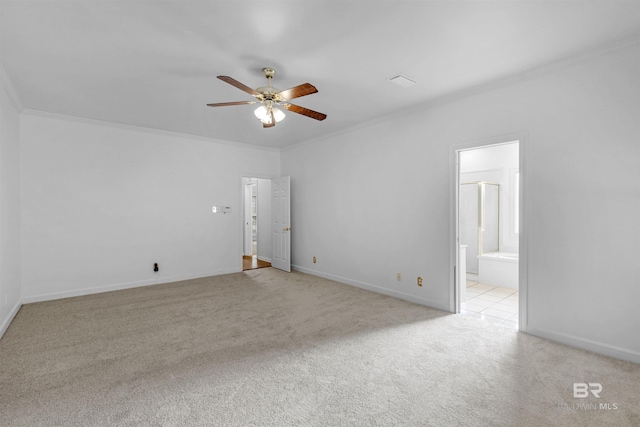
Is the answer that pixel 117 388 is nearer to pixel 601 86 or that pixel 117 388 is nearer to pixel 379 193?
pixel 379 193

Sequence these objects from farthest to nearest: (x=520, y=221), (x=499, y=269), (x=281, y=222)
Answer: (x=281, y=222), (x=499, y=269), (x=520, y=221)

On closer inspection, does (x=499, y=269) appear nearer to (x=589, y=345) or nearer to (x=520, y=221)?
(x=520, y=221)

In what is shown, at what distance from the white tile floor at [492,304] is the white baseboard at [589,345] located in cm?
30

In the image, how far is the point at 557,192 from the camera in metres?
3.01

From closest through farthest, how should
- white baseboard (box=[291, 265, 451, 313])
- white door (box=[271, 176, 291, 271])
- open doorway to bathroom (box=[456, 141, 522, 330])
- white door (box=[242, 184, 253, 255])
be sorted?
white baseboard (box=[291, 265, 451, 313]) → open doorway to bathroom (box=[456, 141, 522, 330]) → white door (box=[271, 176, 291, 271]) → white door (box=[242, 184, 253, 255])

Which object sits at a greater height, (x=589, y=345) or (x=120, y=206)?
(x=120, y=206)

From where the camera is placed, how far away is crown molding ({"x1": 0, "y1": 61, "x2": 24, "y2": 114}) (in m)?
3.09

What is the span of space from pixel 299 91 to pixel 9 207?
3.77 metres

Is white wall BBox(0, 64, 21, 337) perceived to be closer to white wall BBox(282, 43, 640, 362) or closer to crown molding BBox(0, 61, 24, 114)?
crown molding BBox(0, 61, 24, 114)

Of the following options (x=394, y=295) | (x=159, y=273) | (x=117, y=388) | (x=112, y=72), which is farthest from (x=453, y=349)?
(x=159, y=273)

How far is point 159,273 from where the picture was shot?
5.39 metres

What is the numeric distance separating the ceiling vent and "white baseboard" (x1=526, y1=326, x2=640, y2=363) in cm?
292

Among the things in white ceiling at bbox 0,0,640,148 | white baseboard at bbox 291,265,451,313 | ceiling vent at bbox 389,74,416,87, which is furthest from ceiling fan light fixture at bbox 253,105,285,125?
white baseboard at bbox 291,265,451,313

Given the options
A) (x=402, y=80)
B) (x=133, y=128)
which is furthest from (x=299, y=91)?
(x=133, y=128)
